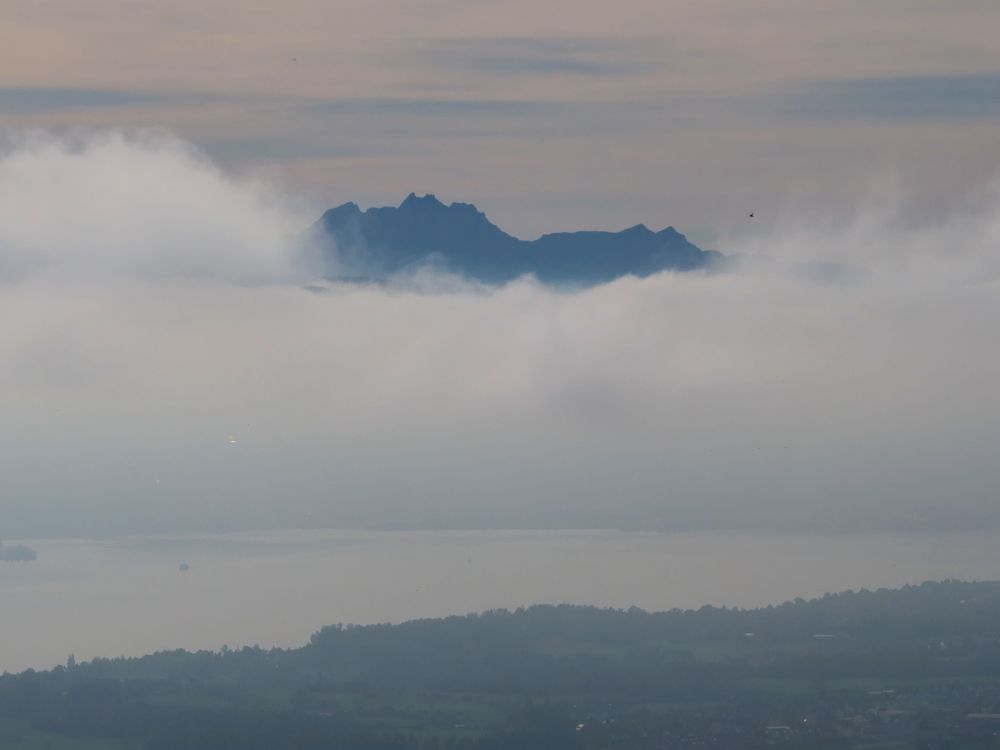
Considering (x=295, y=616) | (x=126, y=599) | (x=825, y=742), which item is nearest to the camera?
(x=825, y=742)

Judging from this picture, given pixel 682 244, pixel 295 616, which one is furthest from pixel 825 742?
pixel 682 244

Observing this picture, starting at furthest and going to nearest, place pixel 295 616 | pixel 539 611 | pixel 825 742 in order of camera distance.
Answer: pixel 295 616 → pixel 539 611 → pixel 825 742

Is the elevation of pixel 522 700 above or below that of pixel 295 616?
below

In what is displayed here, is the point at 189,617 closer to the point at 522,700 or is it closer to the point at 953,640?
the point at 522,700

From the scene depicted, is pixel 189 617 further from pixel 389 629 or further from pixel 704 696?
pixel 704 696

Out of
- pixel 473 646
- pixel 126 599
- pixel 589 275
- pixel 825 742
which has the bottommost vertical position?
pixel 825 742

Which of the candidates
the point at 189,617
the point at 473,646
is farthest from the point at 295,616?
the point at 473,646

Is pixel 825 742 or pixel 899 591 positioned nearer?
pixel 825 742
